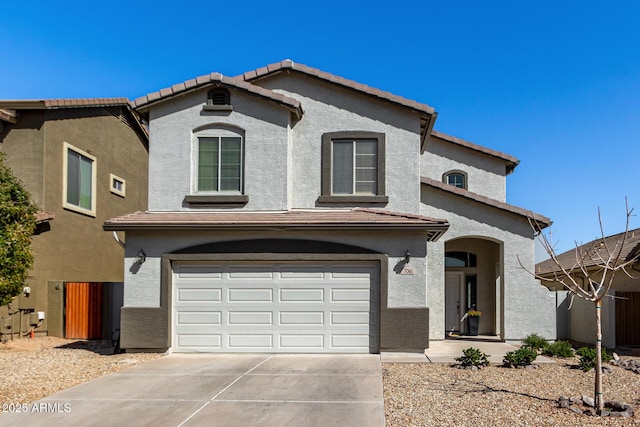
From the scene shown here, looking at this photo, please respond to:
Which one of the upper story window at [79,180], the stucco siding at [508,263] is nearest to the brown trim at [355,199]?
the stucco siding at [508,263]

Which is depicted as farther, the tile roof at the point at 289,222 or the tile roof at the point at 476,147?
the tile roof at the point at 476,147

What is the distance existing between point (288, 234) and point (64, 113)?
31.6ft

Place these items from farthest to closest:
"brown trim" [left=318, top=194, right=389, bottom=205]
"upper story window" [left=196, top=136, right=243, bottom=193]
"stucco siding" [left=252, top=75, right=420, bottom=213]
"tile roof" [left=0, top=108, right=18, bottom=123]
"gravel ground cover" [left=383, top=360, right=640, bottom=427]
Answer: "tile roof" [left=0, top=108, right=18, bottom=123] < "stucco siding" [left=252, top=75, right=420, bottom=213] < "brown trim" [left=318, top=194, right=389, bottom=205] < "upper story window" [left=196, top=136, right=243, bottom=193] < "gravel ground cover" [left=383, top=360, right=640, bottom=427]

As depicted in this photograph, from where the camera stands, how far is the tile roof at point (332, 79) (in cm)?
1591

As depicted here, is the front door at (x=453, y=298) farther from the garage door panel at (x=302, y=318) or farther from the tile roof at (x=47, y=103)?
the tile roof at (x=47, y=103)

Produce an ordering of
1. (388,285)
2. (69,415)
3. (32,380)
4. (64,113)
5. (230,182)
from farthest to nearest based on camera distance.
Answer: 1. (64,113)
2. (230,182)
3. (388,285)
4. (32,380)
5. (69,415)

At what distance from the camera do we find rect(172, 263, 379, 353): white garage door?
48.1 ft

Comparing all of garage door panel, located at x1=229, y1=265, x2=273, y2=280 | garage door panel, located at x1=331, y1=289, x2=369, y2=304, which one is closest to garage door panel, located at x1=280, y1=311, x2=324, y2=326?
garage door panel, located at x1=331, y1=289, x2=369, y2=304

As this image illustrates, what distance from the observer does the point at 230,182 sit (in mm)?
15648

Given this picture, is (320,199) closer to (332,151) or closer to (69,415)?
(332,151)

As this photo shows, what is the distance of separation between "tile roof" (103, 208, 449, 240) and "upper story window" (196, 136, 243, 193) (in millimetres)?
963

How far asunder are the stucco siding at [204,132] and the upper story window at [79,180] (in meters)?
5.51

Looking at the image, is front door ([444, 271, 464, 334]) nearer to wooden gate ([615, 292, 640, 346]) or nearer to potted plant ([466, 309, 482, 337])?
potted plant ([466, 309, 482, 337])

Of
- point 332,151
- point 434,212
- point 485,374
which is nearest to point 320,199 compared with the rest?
point 332,151
